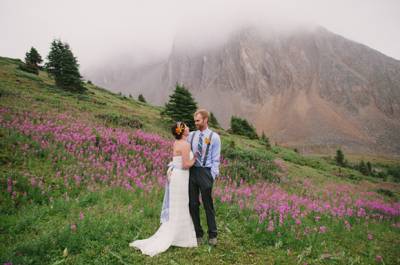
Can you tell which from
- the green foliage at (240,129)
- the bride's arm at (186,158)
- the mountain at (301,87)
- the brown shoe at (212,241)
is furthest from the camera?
the mountain at (301,87)

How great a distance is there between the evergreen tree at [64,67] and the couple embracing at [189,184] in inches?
1199

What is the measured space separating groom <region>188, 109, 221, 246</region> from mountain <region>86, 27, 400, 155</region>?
118402 mm

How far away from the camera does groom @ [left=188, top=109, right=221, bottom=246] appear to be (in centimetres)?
553

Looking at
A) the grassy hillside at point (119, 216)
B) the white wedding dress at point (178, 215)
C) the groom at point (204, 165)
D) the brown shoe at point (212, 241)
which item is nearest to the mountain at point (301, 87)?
the grassy hillside at point (119, 216)

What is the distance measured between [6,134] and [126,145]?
469 cm

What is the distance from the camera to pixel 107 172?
28.8ft

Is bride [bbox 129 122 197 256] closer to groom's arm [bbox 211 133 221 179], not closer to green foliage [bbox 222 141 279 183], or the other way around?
groom's arm [bbox 211 133 221 179]

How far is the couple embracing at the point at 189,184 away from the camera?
5.52m

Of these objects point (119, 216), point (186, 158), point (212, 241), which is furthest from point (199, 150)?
point (119, 216)

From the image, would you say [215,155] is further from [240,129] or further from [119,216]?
[240,129]

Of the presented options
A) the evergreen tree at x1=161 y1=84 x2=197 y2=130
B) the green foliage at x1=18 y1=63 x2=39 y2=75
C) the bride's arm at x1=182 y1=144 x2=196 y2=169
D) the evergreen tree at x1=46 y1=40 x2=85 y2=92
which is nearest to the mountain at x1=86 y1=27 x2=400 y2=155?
the evergreen tree at x1=161 y1=84 x2=197 y2=130

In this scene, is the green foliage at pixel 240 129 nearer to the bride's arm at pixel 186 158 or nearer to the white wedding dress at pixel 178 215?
the white wedding dress at pixel 178 215

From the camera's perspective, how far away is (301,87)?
15575 centimetres

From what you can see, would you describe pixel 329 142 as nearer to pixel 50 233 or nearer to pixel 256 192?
pixel 256 192
